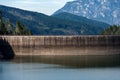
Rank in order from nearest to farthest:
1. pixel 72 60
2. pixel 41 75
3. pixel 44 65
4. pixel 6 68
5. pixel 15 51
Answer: pixel 41 75
pixel 6 68
pixel 44 65
pixel 72 60
pixel 15 51

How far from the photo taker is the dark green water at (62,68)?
77750 mm

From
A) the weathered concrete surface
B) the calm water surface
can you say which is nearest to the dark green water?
the calm water surface

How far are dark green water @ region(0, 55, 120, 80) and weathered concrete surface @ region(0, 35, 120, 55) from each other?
400 cm

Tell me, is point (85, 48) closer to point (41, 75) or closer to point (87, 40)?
point (87, 40)

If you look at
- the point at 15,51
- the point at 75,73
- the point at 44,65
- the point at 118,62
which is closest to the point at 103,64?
the point at 118,62

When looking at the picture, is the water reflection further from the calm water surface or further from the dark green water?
the calm water surface

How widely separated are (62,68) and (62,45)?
2939 centimetres

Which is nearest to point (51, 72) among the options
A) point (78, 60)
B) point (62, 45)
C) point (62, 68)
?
point (62, 68)

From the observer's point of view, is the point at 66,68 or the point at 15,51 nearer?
the point at 66,68

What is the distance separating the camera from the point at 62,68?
294ft

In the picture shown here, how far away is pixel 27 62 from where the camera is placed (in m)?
101

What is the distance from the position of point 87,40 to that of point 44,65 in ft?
87.9

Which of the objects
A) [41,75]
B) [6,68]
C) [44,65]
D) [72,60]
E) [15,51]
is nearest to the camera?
[41,75]

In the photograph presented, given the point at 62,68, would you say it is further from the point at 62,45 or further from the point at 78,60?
the point at 62,45
